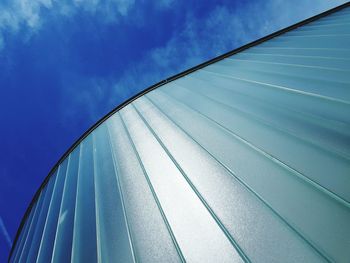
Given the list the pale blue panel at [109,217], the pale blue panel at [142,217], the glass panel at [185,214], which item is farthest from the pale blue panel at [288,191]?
the pale blue panel at [109,217]

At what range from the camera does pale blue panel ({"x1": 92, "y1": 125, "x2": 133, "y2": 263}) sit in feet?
6.72

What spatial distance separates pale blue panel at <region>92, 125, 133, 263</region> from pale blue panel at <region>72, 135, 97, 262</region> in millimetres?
70

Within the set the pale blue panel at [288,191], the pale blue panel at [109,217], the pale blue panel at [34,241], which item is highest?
the pale blue panel at [34,241]

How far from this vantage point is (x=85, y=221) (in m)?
2.83

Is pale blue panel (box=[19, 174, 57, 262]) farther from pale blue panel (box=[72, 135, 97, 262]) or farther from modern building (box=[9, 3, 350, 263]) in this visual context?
pale blue panel (box=[72, 135, 97, 262])

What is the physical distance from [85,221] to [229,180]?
1.67 meters

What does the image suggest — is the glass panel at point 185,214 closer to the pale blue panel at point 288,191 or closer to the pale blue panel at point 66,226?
the pale blue panel at point 288,191

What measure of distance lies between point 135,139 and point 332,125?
106 inches

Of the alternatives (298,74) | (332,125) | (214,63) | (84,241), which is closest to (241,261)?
(332,125)

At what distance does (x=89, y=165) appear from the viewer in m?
4.39

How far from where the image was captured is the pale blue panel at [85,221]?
2340 mm

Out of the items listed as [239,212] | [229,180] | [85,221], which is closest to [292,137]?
[229,180]

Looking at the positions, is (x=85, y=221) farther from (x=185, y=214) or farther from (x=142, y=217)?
(x=185, y=214)

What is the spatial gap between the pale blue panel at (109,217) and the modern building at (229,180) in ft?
0.04
